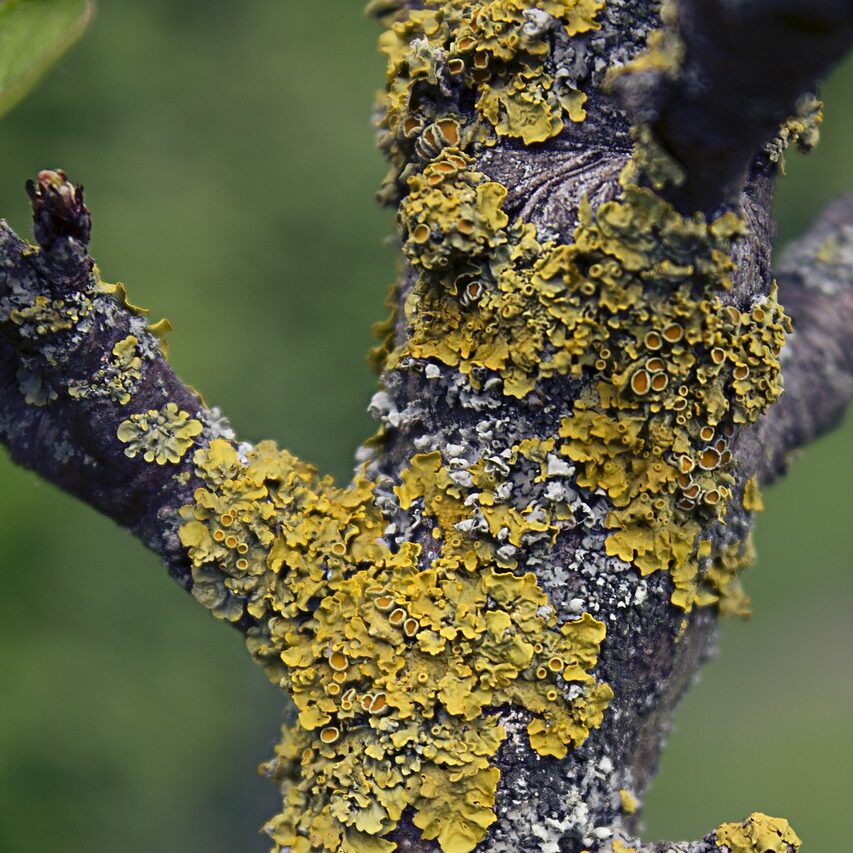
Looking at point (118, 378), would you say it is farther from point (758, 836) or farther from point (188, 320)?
point (188, 320)

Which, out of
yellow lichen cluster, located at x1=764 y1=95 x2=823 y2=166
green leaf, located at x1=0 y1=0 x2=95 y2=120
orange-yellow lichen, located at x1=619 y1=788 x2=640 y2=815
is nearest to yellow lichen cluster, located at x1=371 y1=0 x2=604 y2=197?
yellow lichen cluster, located at x1=764 y1=95 x2=823 y2=166

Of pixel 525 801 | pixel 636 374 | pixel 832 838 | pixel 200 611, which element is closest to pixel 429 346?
pixel 636 374

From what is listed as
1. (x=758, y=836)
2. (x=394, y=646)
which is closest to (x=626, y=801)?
(x=758, y=836)

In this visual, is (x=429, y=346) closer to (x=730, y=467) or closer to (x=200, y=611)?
(x=730, y=467)

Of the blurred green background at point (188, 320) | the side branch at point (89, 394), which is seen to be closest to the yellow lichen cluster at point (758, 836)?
the side branch at point (89, 394)

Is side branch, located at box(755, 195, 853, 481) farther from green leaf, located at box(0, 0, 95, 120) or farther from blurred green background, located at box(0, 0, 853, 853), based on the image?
blurred green background, located at box(0, 0, 853, 853)

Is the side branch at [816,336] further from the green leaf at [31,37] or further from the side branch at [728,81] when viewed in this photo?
the green leaf at [31,37]
